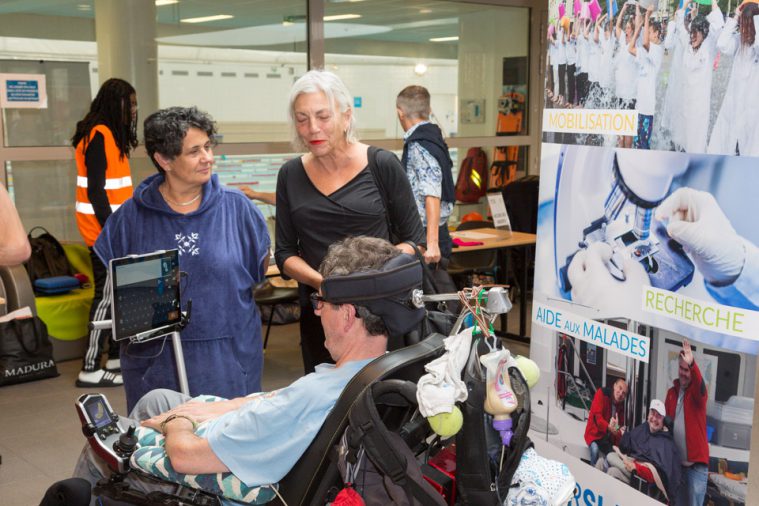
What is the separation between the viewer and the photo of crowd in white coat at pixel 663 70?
7.38 feet

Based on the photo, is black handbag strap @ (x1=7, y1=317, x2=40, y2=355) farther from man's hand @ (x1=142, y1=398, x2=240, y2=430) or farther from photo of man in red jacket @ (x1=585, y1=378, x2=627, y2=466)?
photo of man in red jacket @ (x1=585, y1=378, x2=627, y2=466)

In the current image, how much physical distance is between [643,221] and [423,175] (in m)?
2.18

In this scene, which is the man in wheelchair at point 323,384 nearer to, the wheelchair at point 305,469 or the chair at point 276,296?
the wheelchair at point 305,469

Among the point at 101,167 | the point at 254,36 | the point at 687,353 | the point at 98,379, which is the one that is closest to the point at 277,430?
the point at 687,353

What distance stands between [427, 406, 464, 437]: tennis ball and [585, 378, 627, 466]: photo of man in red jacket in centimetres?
→ 112

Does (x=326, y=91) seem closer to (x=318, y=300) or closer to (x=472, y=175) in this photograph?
(x=318, y=300)

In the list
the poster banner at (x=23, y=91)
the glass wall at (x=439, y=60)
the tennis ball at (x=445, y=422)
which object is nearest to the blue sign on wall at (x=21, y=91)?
the poster banner at (x=23, y=91)

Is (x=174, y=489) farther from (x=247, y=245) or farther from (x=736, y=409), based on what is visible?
(x=736, y=409)

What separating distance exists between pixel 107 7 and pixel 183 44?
0.58 meters

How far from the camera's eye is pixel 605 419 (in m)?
2.79

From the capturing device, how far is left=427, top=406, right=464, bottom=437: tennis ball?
67.1 inches

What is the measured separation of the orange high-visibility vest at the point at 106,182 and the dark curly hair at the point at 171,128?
224cm

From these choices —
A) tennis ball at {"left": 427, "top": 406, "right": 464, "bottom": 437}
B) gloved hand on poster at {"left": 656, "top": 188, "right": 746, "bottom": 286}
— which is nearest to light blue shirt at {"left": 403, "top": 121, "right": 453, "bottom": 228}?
gloved hand on poster at {"left": 656, "top": 188, "right": 746, "bottom": 286}

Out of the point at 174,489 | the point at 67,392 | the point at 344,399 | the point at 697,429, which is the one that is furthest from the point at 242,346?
the point at 67,392
